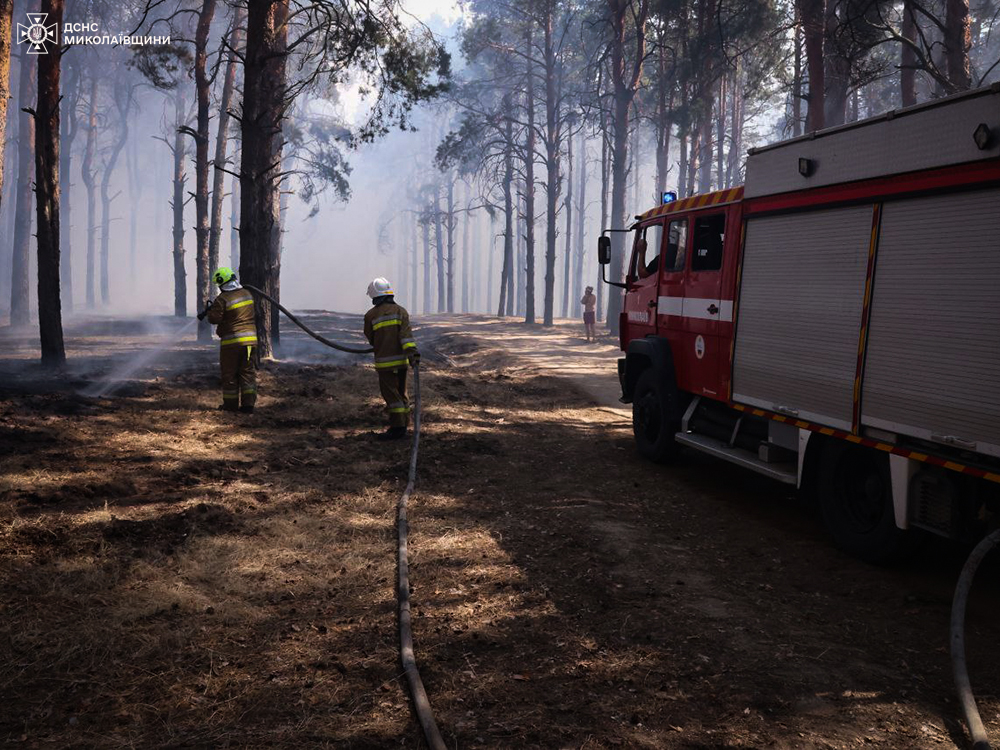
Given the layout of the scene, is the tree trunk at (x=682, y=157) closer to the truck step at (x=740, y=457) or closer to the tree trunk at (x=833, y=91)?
the tree trunk at (x=833, y=91)

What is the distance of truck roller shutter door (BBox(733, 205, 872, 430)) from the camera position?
235 inches

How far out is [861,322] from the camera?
5.84m

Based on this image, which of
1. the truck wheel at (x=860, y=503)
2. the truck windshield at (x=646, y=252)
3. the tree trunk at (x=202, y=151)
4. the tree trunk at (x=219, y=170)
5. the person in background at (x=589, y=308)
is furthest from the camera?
the person in background at (x=589, y=308)

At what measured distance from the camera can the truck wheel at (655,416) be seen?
8648mm

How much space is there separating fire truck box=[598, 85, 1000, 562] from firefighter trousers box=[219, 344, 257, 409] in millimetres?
5750

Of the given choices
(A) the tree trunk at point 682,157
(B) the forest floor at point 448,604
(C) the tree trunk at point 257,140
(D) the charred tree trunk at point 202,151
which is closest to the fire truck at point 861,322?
(B) the forest floor at point 448,604

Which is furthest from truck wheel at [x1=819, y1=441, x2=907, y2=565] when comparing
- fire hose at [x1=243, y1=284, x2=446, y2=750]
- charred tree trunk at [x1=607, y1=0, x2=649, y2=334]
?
charred tree trunk at [x1=607, y1=0, x2=649, y2=334]

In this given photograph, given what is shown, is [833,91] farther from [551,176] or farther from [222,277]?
[551,176]

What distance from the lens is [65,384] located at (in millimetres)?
13039

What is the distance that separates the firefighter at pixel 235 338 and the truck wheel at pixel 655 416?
17.0 ft

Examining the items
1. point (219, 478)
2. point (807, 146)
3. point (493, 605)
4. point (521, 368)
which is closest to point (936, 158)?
point (807, 146)

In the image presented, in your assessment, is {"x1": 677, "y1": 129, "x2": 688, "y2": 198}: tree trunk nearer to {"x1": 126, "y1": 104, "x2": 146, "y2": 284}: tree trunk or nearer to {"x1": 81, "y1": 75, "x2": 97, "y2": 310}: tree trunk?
{"x1": 81, "y1": 75, "x2": 97, "y2": 310}: tree trunk

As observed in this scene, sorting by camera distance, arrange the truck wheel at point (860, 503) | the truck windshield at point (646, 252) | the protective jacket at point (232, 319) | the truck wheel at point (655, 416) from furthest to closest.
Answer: the protective jacket at point (232, 319)
the truck windshield at point (646, 252)
the truck wheel at point (655, 416)
the truck wheel at point (860, 503)

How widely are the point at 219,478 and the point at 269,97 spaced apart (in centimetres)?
946
